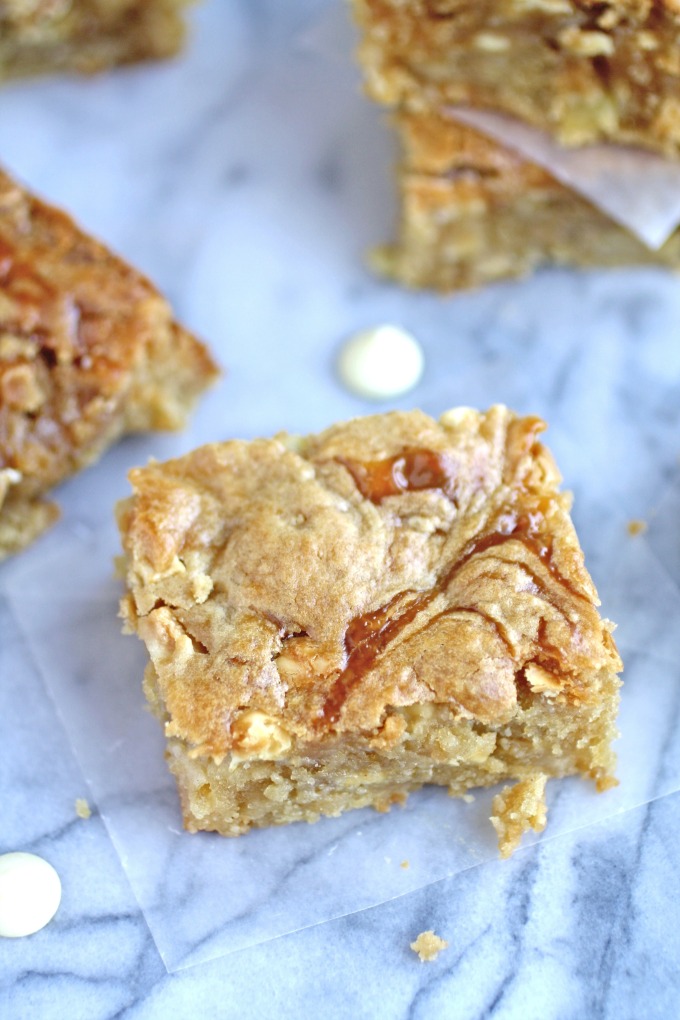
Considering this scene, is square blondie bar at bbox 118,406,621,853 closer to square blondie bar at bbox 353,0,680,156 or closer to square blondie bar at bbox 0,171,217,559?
square blondie bar at bbox 0,171,217,559

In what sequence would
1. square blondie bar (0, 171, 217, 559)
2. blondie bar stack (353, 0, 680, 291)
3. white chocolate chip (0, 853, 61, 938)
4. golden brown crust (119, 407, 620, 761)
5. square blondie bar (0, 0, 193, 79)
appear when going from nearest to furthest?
golden brown crust (119, 407, 620, 761) < white chocolate chip (0, 853, 61, 938) < square blondie bar (0, 171, 217, 559) < blondie bar stack (353, 0, 680, 291) < square blondie bar (0, 0, 193, 79)

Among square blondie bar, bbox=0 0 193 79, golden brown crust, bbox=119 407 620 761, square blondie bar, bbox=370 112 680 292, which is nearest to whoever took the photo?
golden brown crust, bbox=119 407 620 761

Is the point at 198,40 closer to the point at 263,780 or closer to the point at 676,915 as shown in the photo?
the point at 263,780

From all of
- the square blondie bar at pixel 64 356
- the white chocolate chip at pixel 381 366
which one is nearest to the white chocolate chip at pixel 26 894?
the square blondie bar at pixel 64 356

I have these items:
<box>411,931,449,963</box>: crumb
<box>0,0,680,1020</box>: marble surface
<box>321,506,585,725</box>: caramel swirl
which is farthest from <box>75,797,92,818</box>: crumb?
<box>411,931,449,963</box>: crumb

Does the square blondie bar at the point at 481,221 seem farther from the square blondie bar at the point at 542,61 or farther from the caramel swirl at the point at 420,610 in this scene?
the caramel swirl at the point at 420,610

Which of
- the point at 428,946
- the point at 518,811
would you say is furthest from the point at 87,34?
the point at 428,946
